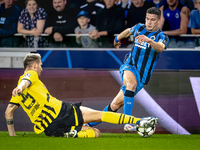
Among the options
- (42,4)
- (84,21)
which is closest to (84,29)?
(84,21)

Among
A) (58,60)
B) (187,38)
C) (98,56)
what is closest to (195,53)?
(187,38)

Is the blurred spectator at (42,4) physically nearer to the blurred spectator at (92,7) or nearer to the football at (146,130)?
the blurred spectator at (92,7)

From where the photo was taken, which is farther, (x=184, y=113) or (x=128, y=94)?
(x=184, y=113)

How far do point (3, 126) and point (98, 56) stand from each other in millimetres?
2840

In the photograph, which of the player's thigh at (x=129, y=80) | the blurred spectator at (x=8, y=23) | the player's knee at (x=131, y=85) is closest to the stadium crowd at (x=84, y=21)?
the blurred spectator at (x=8, y=23)

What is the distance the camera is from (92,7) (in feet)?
24.0

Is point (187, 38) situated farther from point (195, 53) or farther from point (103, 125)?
point (103, 125)

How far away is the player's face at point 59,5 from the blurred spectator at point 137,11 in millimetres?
1625

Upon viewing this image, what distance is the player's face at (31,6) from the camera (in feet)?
24.2

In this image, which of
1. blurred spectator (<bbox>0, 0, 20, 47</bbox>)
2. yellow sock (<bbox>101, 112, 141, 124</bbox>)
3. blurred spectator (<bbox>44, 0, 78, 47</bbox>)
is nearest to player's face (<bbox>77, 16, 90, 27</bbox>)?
blurred spectator (<bbox>44, 0, 78, 47</bbox>)

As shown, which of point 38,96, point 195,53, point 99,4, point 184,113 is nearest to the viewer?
point 38,96

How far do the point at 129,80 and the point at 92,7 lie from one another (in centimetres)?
379

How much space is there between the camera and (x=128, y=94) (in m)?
3.90

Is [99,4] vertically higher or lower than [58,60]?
higher
